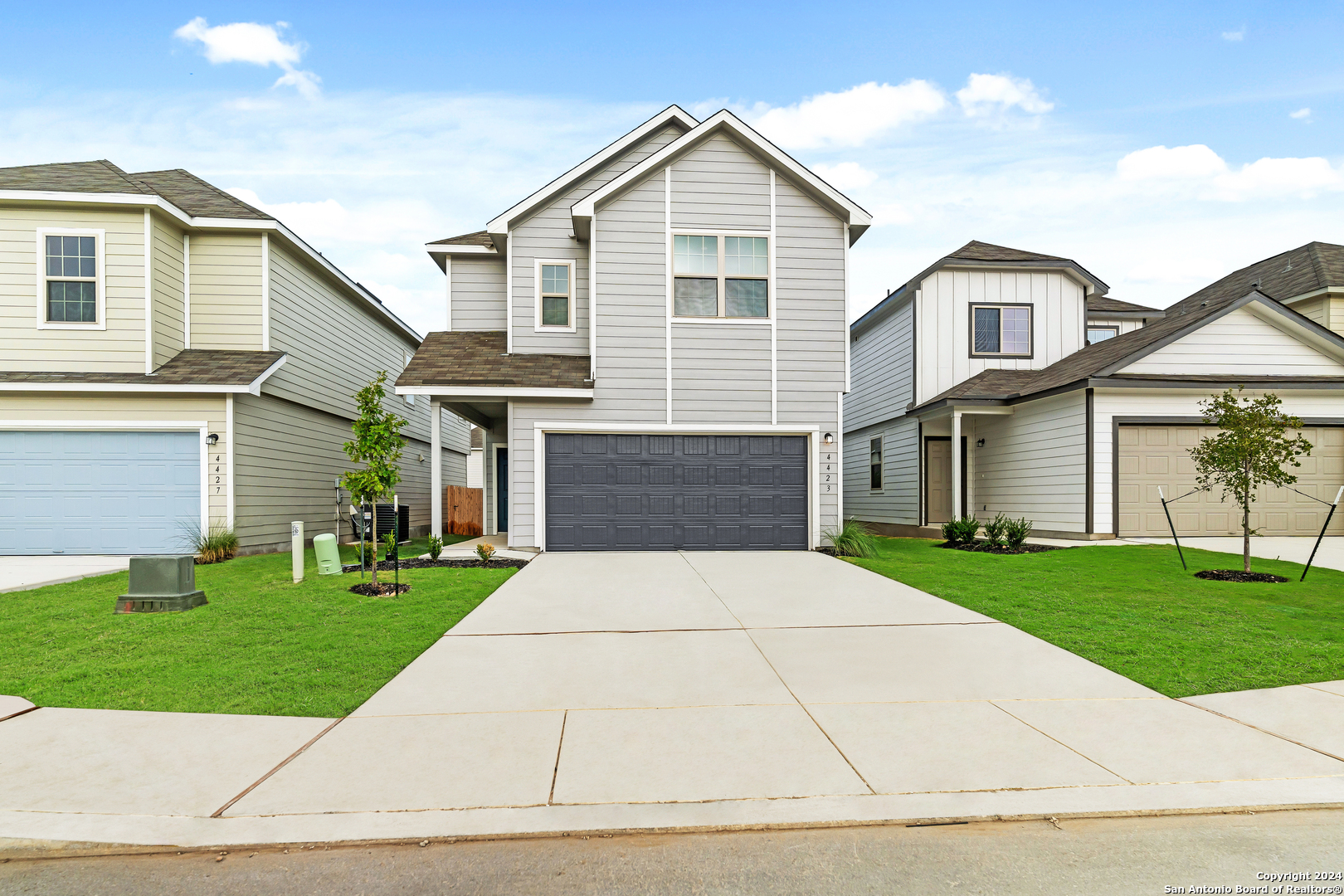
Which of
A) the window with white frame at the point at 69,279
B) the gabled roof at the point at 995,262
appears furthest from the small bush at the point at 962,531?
the window with white frame at the point at 69,279

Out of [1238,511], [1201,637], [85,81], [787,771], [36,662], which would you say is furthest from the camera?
[85,81]

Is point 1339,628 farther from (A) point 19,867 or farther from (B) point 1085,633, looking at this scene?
(A) point 19,867

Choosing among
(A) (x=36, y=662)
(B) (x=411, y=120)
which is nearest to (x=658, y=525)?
(A) (x=36, y=662)

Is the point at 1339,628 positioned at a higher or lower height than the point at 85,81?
lower

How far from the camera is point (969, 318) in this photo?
61.9 feet

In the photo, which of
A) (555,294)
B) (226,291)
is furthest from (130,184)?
(555,294)

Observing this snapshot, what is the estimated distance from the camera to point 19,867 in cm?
286

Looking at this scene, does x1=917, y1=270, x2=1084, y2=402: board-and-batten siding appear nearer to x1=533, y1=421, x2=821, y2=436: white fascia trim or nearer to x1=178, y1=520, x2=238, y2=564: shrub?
x1=533, y1=421, x2=821, y2=436: white fascia trim

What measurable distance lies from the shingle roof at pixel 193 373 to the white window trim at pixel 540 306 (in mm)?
5065

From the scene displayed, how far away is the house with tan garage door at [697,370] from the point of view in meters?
13.7

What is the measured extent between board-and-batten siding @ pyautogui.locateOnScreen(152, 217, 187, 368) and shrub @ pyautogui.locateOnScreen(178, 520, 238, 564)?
3139 millimetres

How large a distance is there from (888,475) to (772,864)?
1956 centimetres

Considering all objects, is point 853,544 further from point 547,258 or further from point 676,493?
point 547,258

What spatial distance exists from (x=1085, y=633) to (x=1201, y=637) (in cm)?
92
